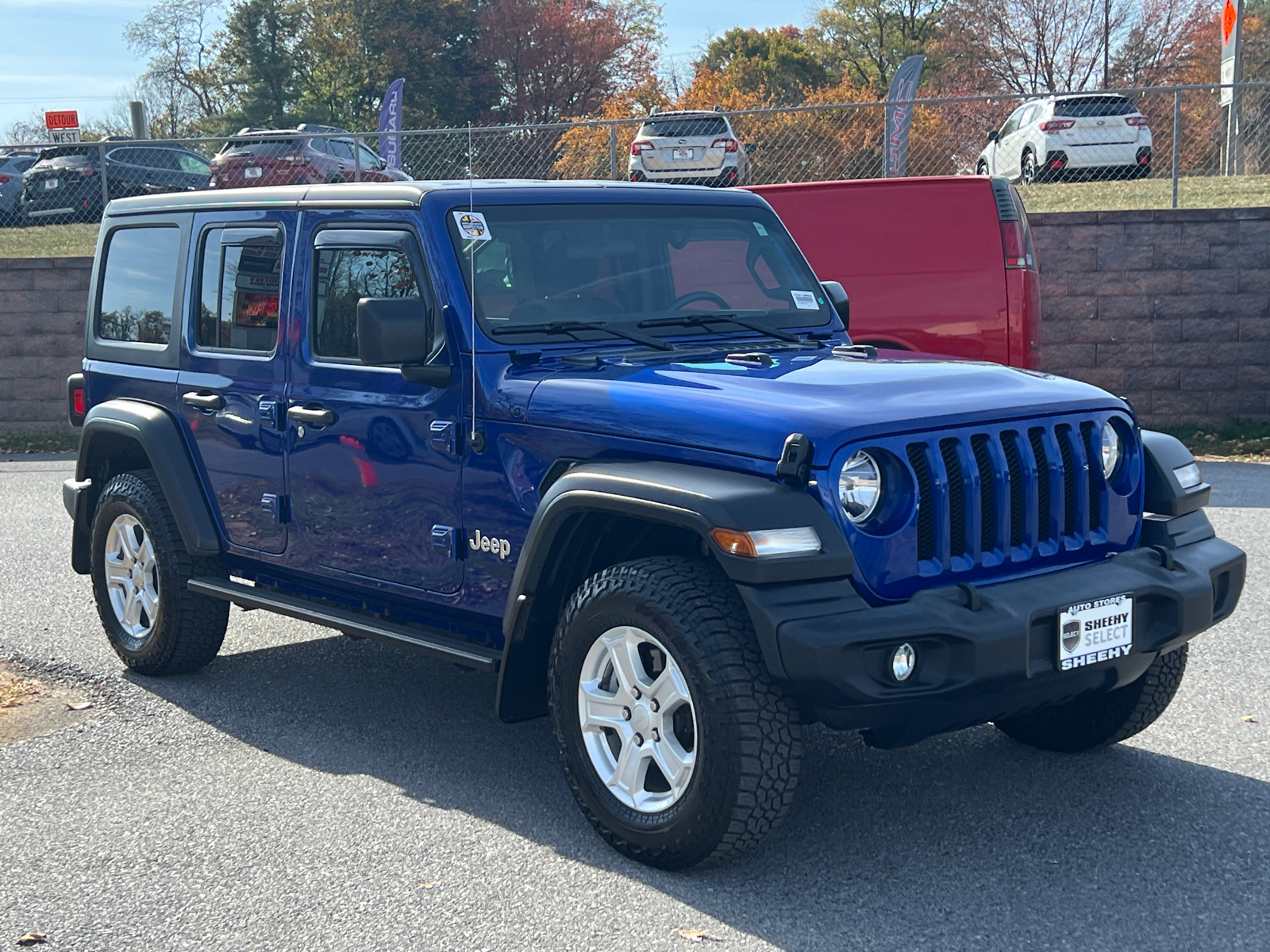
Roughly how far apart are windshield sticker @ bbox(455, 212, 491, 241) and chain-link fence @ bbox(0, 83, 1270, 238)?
418 inches

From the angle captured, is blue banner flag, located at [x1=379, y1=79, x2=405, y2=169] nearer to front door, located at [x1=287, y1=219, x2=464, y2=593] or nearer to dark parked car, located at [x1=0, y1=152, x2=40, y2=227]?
dark parked car, located at [x1=0, y1=152, x2=40, y2=227]

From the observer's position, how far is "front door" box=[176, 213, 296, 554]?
545 centimetres

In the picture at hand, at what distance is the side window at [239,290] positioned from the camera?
5.52 meters

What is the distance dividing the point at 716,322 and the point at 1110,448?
4.72ft

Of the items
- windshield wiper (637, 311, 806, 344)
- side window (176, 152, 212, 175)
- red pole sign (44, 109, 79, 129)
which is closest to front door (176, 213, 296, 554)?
windshield wiper (637, 311, 806, 344)

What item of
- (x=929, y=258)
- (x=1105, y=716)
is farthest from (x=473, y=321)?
(x=929, y=258)

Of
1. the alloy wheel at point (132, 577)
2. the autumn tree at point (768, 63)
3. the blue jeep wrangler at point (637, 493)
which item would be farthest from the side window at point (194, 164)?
the autumn tree at point (768, 63)

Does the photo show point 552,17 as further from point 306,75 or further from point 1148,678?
point 1148,678

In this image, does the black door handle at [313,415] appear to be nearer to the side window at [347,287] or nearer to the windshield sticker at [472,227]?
the side window at [347,287]

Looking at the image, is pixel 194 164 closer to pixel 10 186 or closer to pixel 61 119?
pixel 10 186

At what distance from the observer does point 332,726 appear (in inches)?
216

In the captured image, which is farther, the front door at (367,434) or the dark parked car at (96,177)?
the dark parked car at (96,177)

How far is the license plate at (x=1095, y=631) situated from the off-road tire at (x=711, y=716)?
2.49 feet

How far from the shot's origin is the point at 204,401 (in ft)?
18.8
